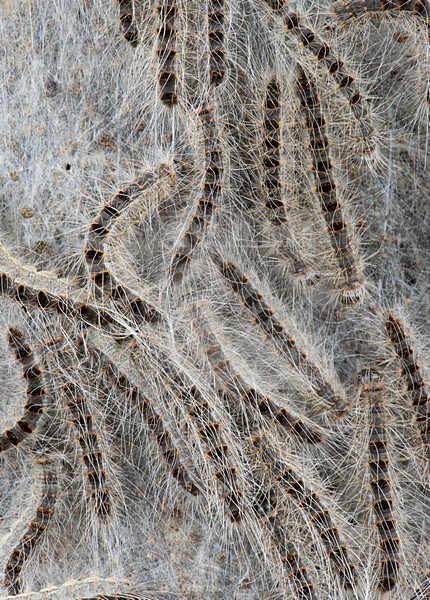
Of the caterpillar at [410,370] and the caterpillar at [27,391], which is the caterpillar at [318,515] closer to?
the caterpillar at [410,370]

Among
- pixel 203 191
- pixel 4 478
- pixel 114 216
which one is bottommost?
pixel 4 478

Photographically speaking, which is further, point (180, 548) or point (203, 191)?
point (180, 548)

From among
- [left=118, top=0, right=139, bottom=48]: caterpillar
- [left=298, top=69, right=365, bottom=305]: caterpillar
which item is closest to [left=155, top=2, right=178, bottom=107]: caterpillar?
[left=118, top=0, right=139, bottom=48]: caterpillar

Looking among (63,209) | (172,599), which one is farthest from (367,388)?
(63,209)

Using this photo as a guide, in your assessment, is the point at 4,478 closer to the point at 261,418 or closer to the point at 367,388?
the point at 261,418

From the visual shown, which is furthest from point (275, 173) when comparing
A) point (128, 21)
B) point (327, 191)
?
point (128, 21)

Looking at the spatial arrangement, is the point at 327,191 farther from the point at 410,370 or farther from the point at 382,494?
the point at 382,494
